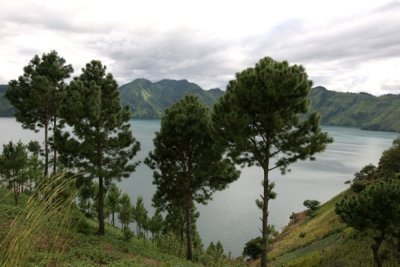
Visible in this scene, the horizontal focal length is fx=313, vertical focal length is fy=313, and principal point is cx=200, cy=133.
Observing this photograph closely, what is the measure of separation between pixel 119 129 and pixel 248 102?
13.3 m

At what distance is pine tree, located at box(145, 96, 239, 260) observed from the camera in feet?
82.2

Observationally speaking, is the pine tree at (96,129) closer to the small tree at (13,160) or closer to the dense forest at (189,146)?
the dense forest at (189,146)

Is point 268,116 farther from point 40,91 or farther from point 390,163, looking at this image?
point 390,163

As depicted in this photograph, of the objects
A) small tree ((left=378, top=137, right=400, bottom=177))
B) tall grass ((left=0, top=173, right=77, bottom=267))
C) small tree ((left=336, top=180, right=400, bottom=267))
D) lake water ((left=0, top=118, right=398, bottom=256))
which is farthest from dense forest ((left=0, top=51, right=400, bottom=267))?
lake water ((left=0, top=118, right=398, bottom=256))

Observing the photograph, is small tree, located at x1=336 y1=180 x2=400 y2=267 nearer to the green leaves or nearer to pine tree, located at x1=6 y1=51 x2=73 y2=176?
the green leaves

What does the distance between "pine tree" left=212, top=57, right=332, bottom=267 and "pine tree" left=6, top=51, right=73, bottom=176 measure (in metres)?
20.1

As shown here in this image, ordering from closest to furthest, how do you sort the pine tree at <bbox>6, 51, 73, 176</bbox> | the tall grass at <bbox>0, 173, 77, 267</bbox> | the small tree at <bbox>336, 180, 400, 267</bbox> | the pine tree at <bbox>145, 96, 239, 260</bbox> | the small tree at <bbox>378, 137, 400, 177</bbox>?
the tall grass at <bbox>0, 173, 77, 267</bbox>, the small tree at <bbox>336, 180, 400, 267</bbox>, the pine tree at <bbox>145, 96, 239, 260</bbox>, the pine tree at <bbox>6, 51, 73, 176</bbox>, the small tree at <bbox>378, 137, 400, 177</bbox>

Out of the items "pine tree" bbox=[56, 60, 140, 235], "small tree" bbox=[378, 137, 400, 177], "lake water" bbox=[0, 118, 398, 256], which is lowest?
"lake water" bbox=[0, 118, 398, 256]

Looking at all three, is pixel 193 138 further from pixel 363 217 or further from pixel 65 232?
pixel 65 232

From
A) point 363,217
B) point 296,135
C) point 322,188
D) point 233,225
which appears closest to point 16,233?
point 296,135

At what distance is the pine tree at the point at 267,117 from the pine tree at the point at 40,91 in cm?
2006

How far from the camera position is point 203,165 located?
2638cm

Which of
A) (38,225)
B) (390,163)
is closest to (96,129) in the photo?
(38,225)

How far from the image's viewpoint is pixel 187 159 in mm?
27156
